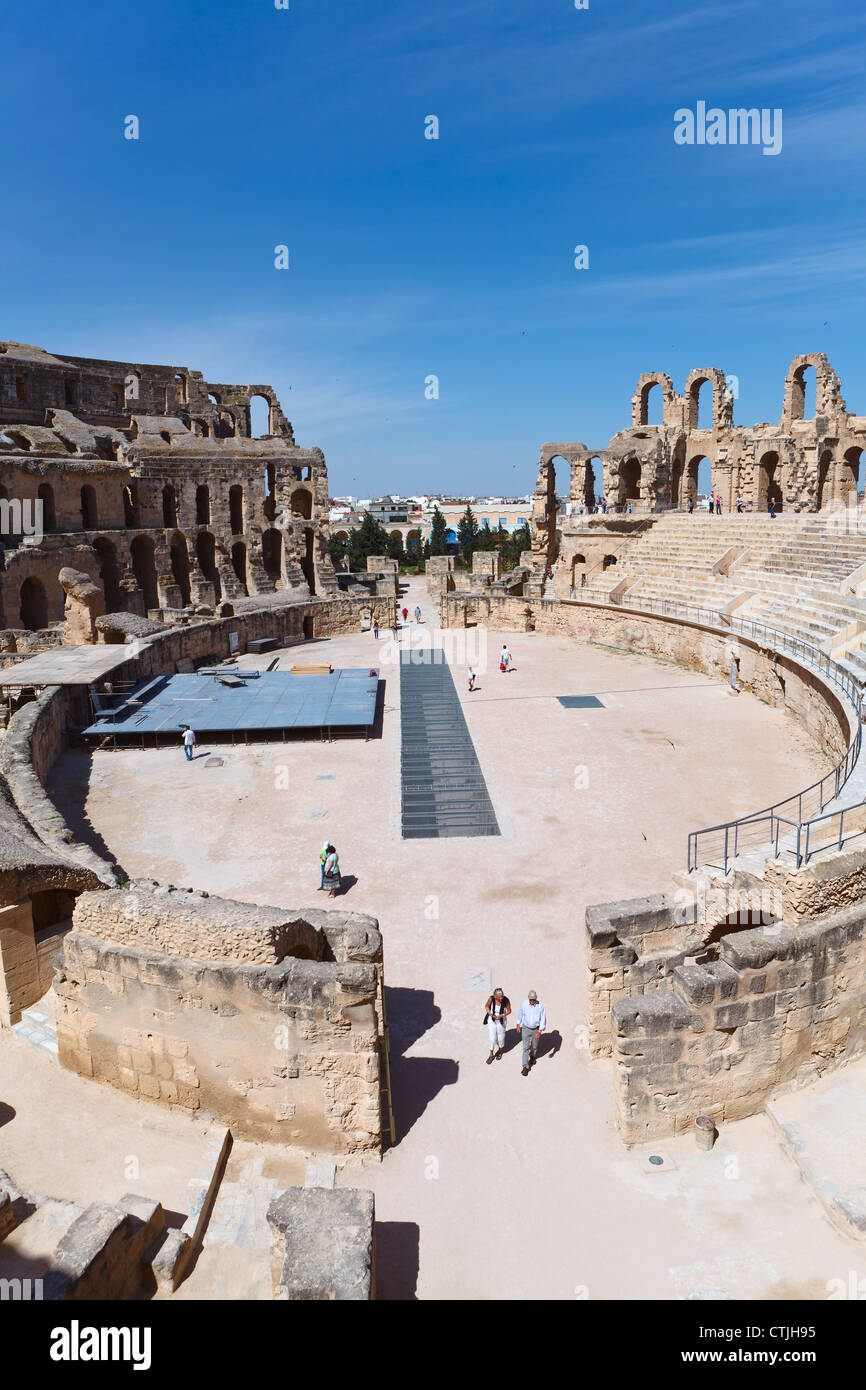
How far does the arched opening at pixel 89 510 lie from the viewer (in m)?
32.6

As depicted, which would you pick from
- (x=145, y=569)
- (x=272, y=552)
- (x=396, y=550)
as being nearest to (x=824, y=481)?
(x=272, y=552)

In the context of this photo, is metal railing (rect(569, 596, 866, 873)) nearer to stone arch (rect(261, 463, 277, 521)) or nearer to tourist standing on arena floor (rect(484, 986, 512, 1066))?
tourist standing on arena floor (rect(484, 986, 512, 1066))

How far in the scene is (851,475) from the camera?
33.6 metres

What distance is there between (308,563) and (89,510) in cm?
920

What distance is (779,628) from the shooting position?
805 inches

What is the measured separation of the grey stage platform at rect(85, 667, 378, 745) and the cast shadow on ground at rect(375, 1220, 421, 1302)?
12.2 m

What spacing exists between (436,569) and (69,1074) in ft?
107

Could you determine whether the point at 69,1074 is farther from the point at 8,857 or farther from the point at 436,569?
the point at 436,569

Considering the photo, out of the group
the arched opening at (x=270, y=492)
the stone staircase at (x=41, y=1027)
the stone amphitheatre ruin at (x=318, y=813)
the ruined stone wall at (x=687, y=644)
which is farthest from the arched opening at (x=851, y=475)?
the stone staircase at (x=41, y=1027)

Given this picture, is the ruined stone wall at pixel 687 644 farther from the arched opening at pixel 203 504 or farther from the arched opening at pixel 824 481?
the arched opening at pixel 203 504

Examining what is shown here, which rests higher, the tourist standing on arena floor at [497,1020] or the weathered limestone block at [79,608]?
the weathered limestone block at [79,608]

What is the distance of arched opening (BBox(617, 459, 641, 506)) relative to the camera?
3603cm

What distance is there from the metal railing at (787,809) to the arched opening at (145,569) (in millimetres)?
21070

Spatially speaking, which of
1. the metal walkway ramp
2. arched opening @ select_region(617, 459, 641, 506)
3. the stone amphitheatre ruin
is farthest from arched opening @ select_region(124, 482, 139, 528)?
arched opening @ select_region(617, 459, 641, 506)
